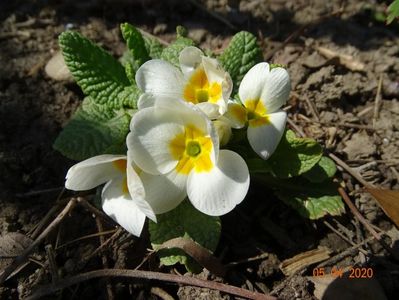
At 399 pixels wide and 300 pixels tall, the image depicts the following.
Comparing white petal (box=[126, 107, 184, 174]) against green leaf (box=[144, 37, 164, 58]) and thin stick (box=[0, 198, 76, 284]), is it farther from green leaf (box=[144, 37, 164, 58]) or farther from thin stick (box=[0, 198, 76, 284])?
green leaf (box=[144, 37, 164, 58])

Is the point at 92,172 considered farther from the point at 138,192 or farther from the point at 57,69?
the point at 57,69

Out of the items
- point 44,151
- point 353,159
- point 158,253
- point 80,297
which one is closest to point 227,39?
point 353,159

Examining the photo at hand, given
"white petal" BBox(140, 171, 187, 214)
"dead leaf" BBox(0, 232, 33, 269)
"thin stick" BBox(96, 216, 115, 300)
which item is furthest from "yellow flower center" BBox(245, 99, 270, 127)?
"dead leaf" BBox(0, 232, 33, 269)

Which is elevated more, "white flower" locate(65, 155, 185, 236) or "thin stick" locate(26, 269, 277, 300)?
"white flower" locate(65, 155, 185, 236)

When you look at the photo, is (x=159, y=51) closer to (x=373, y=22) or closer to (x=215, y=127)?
(x=215, y=127)

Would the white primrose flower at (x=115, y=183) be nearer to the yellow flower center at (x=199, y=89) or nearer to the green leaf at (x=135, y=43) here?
the yellow flower center at (x=199, y=89)
